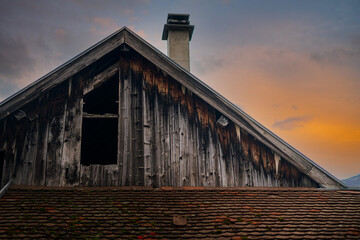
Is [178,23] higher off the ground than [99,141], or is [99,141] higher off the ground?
[178,23]

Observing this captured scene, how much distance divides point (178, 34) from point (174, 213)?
23.5 feet

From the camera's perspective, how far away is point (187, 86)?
8.20 meters

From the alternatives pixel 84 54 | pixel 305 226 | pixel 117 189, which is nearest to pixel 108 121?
pixel 84 54

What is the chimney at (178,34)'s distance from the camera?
37.9 feet

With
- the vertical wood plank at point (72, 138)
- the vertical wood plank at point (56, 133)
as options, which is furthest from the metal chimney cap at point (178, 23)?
the vertical wood plank at point (56, 133)

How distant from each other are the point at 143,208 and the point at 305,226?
3.17 metres

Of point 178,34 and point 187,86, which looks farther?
point 178,34

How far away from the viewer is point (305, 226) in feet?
21.1

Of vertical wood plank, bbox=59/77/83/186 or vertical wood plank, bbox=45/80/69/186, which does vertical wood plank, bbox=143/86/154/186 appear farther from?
vertical wood plank, bbox=45/80/69/186

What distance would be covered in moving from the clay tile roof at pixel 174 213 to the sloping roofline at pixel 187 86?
68cm

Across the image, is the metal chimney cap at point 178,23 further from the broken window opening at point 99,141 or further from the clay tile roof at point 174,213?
the clay tile roof at point 174,213

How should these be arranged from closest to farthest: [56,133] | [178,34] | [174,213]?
[174,213]
[56,133]
[178,34]

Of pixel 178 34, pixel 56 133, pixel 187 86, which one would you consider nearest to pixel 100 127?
pixel 178 34

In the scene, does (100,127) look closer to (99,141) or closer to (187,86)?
(99,141)
